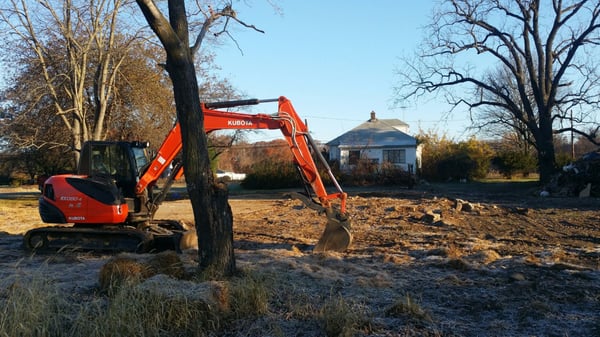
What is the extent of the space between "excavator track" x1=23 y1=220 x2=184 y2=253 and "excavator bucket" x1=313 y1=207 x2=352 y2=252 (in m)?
2.88

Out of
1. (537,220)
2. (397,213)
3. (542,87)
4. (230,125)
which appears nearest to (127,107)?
(397,213)

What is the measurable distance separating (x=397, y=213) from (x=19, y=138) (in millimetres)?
17174

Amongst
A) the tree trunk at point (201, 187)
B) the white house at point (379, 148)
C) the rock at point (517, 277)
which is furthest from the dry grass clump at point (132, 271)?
the white house at point (379, 148)

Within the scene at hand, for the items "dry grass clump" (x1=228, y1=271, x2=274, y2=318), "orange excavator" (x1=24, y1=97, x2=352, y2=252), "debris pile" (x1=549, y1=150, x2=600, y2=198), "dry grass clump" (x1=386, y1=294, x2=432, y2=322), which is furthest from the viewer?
"debris pile" (x1=549, y1=150, x2=600, y2=198)

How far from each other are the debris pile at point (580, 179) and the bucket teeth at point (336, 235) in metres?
18.1

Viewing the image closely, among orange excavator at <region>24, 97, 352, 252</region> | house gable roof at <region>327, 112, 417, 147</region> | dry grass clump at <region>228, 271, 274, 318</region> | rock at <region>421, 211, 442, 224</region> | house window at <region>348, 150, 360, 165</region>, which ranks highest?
house gable roof at <region>327, 112, 417, 147</region>

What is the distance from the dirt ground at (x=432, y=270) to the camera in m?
5.44

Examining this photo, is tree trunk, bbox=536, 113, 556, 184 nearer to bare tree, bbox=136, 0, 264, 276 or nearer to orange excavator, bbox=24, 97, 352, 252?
orange excavator, bbox=24, 97, 352, 252

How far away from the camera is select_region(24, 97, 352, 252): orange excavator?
1058 cm

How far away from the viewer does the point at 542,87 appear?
30.7m

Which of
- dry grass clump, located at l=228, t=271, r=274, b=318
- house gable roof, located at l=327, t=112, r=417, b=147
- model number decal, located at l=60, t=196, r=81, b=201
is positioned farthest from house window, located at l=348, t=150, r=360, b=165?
dry grass clump, located at l=228, t=271, r=274, b=318

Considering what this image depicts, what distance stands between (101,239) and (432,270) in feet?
21.8

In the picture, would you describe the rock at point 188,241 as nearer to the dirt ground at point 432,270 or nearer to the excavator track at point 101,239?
the excavator track at point 101,239

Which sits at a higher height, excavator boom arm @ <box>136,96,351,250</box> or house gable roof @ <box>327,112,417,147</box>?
house gable roof @ <box>327,112,417,147</box>
